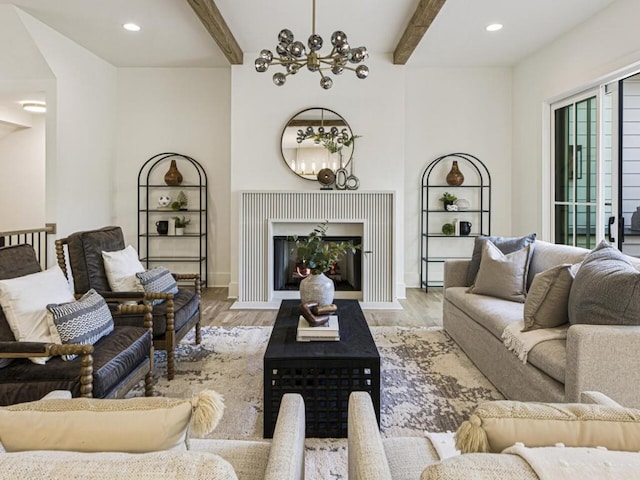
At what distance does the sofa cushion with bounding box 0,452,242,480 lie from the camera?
684 millimetres

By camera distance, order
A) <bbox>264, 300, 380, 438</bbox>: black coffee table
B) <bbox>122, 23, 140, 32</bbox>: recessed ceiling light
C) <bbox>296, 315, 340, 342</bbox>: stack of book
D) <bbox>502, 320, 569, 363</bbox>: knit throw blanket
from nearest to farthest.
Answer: <bbox>264, 300, 380, 438</bbox>: black coffee table
<bbox>502, 320, 569, 363</bbox>: knit throw blanket
<bbox>296, 315, 340, 342</bbox>: stack of book
<bbox>122, 23, 140, 32</bbox>: recessed ceiling light

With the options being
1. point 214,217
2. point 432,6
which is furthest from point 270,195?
point 432,6

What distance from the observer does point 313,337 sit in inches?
104

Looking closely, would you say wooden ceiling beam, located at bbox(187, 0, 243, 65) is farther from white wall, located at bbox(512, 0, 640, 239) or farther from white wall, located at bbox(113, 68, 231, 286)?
white wall, located at bbox(512, 0, 640, 239)

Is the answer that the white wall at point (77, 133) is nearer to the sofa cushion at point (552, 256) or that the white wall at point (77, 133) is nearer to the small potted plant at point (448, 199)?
the small potted plant at point (448, 199)

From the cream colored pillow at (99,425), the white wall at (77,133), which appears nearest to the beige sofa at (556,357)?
the cream colored pillow at (99,425)

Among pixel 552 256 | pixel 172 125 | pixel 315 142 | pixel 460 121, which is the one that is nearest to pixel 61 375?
pixel 552 256

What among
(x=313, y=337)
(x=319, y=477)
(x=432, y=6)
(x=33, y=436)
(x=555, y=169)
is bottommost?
(x=319, y=477)

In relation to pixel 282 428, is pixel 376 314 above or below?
below

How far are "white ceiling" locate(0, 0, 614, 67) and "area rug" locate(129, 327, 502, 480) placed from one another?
9.86ft

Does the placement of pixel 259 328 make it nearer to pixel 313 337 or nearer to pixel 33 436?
pixel 313 337

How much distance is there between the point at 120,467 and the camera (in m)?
0.70

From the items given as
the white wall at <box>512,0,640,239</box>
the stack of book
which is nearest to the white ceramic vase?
the stack of book

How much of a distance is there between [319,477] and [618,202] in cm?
390
